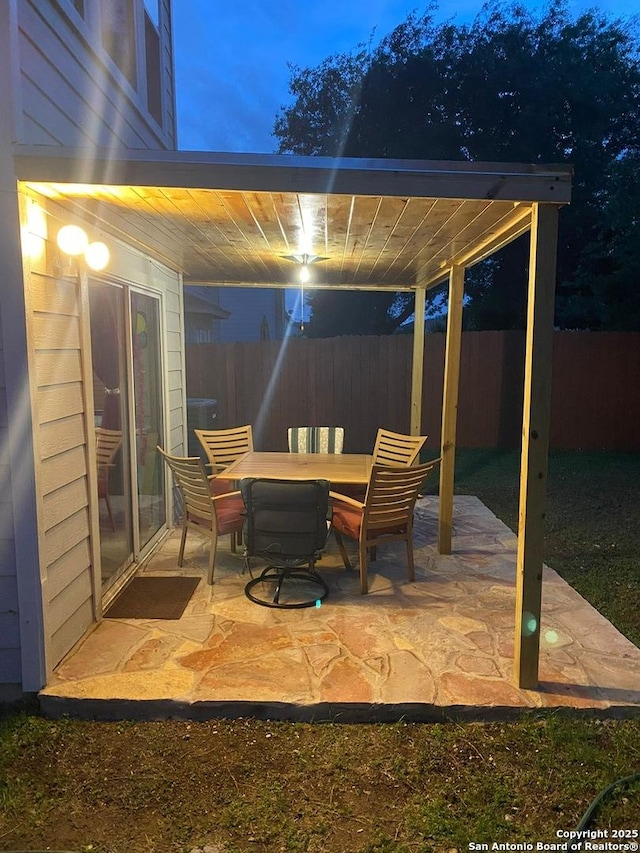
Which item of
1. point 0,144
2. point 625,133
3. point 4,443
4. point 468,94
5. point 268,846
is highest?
point 468,94

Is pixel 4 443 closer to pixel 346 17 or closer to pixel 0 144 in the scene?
pixel 0 144

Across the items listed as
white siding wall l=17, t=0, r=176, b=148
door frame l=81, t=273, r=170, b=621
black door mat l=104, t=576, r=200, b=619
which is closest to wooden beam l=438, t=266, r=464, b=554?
black door mat l=104, t=576, r=200, b=619

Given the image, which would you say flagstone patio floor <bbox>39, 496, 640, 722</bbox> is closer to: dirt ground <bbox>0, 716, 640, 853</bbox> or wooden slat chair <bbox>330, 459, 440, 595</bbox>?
dirt ground <bbox>0, 716, 640, 853</bbox>

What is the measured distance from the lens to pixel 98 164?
2359 millimetres

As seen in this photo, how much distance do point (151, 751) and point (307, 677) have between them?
75cm

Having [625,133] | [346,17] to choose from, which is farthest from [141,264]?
[346,17]

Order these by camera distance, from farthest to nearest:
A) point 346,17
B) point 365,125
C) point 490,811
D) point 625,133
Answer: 1. point 346,17
2. point 365,125
3. point 625,133
4. point 490,811

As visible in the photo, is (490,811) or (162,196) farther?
(162,196)

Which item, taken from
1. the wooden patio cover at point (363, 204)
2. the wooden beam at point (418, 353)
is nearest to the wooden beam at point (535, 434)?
the wooden patio cover at point (363, 204)

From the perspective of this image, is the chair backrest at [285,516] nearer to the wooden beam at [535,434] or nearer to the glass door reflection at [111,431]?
the glass door reflection at [111,431]

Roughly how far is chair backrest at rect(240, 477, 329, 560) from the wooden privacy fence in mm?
5441

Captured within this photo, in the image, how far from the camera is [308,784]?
83.4 inches

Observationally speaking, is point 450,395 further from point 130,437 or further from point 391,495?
point 130,437

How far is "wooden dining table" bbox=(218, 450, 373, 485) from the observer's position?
3.98 m
